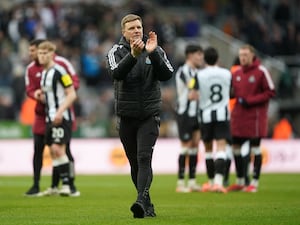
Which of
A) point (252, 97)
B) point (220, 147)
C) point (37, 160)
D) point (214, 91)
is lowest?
point (37, 160)

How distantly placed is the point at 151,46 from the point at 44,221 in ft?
7.76

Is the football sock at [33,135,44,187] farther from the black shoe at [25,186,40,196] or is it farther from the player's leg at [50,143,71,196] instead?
the player's leg at [50,143,71,196]

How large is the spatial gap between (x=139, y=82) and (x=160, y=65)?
0.36m

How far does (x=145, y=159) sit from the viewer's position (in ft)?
40.2

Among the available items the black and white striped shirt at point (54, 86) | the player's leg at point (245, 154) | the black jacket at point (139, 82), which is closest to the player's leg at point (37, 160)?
the black and white striped shirt at point (54, 86)

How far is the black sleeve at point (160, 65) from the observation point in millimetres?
12094

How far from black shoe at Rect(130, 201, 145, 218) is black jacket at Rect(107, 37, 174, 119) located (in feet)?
3.75

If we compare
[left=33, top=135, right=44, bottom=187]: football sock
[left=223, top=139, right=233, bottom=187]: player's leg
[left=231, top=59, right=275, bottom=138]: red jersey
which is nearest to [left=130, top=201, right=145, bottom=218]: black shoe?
[left=33, top=135, right=44, bottom=187]: football sock

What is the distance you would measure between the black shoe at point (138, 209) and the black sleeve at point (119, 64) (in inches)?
59.6

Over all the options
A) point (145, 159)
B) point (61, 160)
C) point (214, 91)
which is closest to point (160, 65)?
point (145, 159)

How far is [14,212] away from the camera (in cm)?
1317

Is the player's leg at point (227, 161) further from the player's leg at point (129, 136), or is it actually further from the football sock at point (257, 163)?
the player's leg at point (129, 136)

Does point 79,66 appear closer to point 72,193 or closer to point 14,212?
point 72,193

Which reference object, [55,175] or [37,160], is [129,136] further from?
[37,160]
